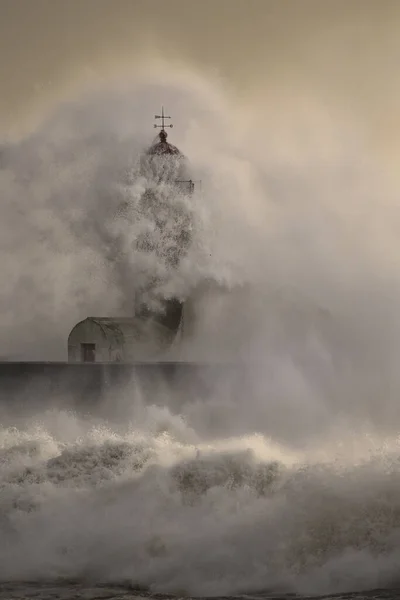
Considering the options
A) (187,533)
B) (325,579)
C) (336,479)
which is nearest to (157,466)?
(187,533)

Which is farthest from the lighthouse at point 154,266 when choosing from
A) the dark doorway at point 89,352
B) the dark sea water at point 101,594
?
the dark sea water at point 101,594

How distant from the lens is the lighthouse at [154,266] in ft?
70.4

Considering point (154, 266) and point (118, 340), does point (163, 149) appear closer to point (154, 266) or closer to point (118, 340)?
point (154, 266)

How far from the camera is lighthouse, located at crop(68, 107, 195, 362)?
70.4 ft

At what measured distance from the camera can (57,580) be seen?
8.06 metres

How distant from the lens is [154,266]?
2264 cm

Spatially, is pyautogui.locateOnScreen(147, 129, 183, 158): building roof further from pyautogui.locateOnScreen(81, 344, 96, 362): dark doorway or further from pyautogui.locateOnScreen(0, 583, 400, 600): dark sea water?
pyautogui.locateOnScreen(0, 583, 400, 600): dark sea water

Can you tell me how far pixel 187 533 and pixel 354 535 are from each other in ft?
5.30

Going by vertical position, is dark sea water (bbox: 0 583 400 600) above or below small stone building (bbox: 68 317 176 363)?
below

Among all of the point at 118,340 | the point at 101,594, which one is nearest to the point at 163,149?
the point at 118,340

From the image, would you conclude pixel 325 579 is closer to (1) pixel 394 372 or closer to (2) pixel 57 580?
(2) pixel 57 580

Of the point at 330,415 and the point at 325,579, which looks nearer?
the point at 325,579

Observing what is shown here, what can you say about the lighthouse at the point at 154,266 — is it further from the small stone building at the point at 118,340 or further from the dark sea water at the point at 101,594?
the dark sea water at the point at 101,594

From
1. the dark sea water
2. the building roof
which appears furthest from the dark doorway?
the dark sea water
